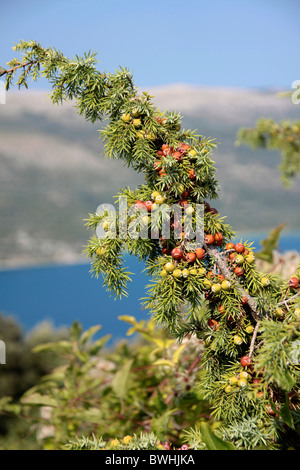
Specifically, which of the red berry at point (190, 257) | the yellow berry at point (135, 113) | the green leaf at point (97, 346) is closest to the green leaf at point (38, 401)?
the green leaf at point (97, 346)

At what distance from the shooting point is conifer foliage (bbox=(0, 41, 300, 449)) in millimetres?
564

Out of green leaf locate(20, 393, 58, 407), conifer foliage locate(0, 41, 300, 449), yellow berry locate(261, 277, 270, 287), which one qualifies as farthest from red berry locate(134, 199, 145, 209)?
green leaf locate(20, 393, 58, 407)

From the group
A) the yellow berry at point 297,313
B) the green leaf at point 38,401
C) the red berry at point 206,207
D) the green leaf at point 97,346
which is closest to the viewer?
the yellow berry at point 297,313

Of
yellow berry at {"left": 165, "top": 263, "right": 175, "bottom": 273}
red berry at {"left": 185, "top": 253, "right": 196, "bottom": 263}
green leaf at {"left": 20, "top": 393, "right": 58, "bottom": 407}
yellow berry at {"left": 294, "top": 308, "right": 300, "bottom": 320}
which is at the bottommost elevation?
green leaf at {"left": 20, "top": 393, "right": 58, "bottom": 407}

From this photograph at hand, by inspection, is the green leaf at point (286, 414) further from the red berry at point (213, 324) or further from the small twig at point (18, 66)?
the small twig at point (18, 66)

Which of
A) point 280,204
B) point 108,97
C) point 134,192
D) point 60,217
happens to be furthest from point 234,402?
point 280,204

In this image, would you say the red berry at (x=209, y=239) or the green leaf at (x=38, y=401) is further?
the green leaf at (x=38, y=401)

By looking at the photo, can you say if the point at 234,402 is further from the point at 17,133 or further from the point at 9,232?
the point at 17,133

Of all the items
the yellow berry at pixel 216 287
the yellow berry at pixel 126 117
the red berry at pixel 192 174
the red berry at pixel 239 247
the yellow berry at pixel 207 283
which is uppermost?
the yellow berry at pixel 126 117

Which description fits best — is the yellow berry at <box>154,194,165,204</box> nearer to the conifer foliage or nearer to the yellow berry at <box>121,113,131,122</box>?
the conifer foliage

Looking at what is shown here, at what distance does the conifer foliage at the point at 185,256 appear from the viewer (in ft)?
1.85

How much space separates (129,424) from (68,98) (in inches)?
32.7

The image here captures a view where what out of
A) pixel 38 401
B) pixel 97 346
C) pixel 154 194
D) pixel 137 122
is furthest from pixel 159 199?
pixel 97 346

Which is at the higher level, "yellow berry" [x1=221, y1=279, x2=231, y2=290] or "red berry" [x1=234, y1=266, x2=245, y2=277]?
"red berry" [x1=234, y1=266, x2=245, y2=277]
